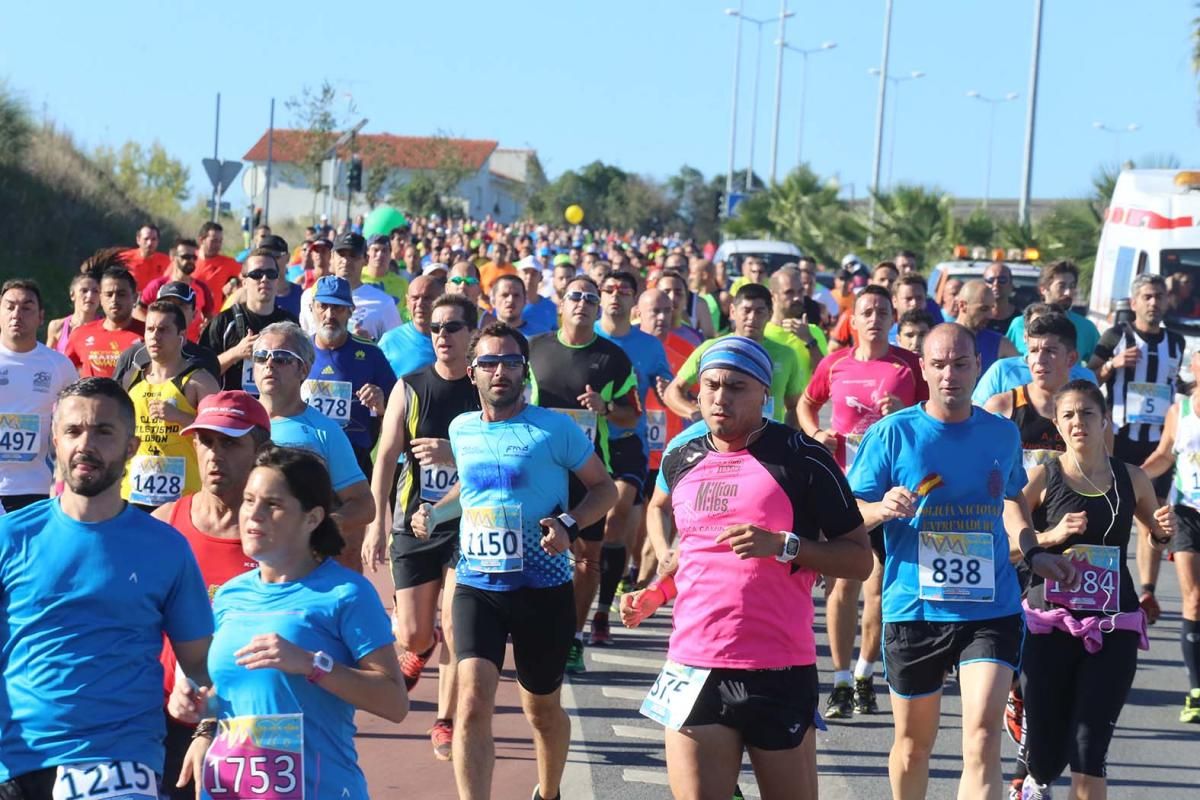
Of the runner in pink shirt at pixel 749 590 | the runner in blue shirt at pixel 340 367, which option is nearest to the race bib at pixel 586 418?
the runner in blue shirt at pixel 340 367

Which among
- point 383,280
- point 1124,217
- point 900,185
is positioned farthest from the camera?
point 900,185

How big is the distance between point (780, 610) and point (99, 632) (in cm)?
205

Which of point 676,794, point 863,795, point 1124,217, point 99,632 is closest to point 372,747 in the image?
point 863,795

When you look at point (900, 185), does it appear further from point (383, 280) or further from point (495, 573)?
point (495, 573)

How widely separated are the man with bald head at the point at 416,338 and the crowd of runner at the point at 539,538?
25 mm

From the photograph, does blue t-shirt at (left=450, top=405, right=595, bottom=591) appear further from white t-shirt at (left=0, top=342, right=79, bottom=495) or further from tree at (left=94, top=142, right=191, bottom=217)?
tree at (left=94, top=142, right=191, bottom=217)

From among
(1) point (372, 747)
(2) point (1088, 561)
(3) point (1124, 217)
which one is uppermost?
(3) point (1124, 217)

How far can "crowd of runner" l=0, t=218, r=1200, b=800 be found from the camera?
15.3 feet

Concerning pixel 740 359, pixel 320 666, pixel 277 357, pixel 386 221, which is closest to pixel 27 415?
pixel 277 357

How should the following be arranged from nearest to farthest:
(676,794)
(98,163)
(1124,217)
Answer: (676,794), (1124,217), (98,163)

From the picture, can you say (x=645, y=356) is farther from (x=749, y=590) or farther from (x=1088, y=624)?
(x=749, y=590)

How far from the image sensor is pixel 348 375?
10.0 metres

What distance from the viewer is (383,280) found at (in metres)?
15.9

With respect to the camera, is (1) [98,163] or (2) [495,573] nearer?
(2) [495,573]
